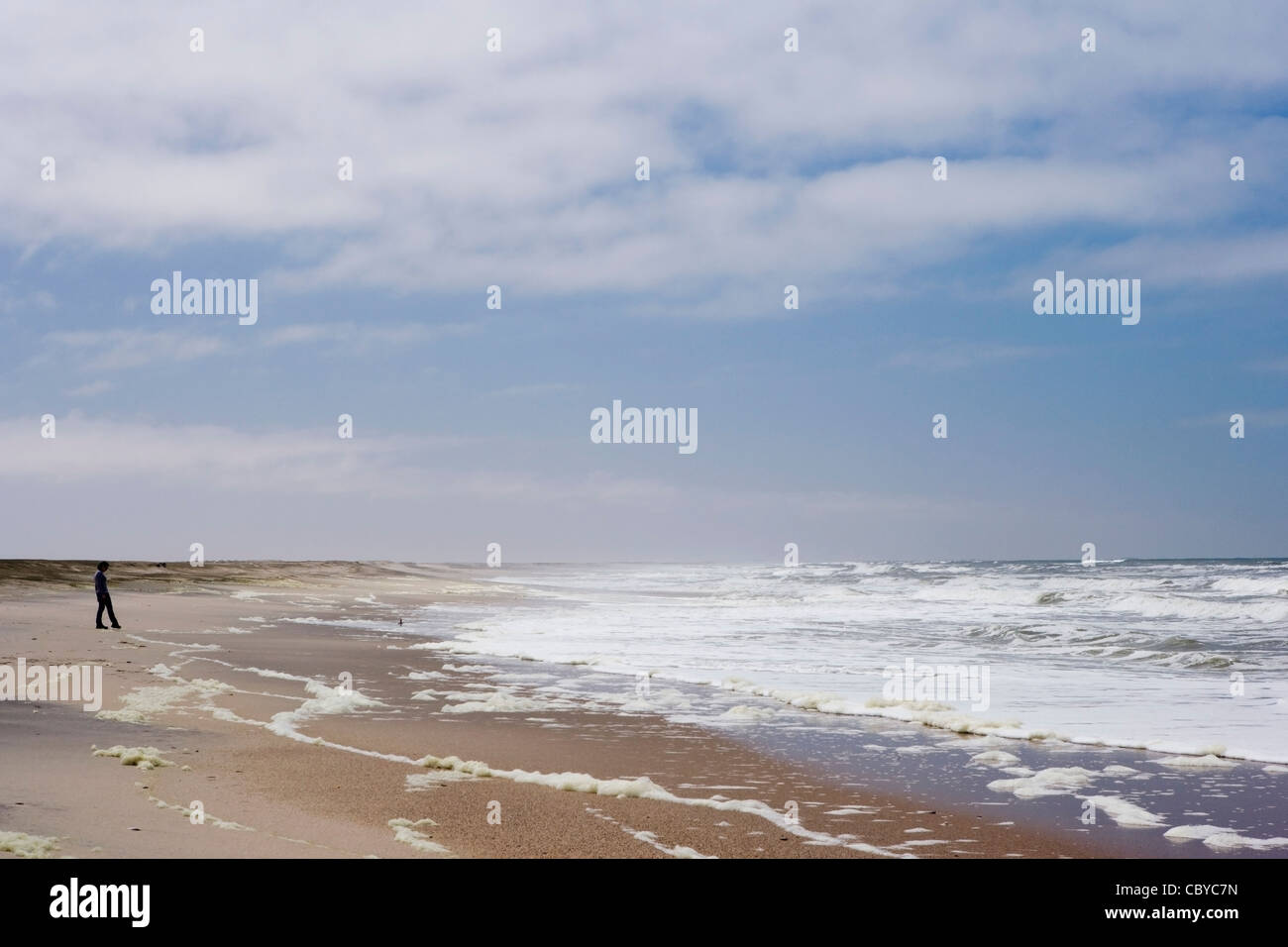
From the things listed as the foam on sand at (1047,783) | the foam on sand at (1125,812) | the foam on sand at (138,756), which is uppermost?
the foam on sand at (138,756)

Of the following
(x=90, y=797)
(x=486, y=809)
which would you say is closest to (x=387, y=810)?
(x=486, y=809)

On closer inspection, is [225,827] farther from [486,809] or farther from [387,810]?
[486,809]

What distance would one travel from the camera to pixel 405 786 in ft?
23.3

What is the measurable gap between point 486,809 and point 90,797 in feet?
8.19

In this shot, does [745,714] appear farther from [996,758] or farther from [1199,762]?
[1199,762]

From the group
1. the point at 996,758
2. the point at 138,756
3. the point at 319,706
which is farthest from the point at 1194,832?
the point at 319,706

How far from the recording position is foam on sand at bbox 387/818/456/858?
17.9 feet

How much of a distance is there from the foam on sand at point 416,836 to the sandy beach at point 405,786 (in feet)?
0.04

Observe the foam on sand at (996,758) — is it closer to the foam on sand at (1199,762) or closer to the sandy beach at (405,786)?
the foam on sand at (1199,762)

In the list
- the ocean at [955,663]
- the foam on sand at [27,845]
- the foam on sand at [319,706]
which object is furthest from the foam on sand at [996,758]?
the foam on sand at [27,845]

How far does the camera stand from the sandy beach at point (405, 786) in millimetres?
5660

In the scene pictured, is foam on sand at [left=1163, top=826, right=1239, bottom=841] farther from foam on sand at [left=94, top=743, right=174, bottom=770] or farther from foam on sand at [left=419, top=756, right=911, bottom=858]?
foam on sand at [left=94, top=743, right=174, bottom=770]

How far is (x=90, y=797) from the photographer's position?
616 cm

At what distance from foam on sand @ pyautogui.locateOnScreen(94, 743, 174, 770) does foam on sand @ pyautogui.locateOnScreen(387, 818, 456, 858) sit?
7.93 feet
